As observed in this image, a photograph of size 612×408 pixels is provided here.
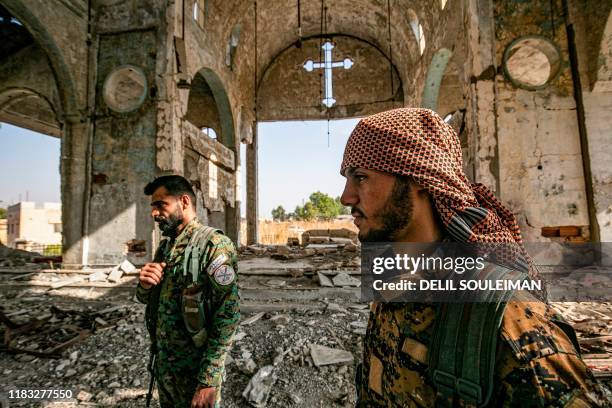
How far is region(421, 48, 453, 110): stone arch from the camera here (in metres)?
8.10

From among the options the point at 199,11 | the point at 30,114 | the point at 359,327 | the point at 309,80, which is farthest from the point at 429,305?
the point at 30,114

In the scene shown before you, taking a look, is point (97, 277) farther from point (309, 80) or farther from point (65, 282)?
point (309, 80)

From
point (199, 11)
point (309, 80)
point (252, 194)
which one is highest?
point (309, 80)

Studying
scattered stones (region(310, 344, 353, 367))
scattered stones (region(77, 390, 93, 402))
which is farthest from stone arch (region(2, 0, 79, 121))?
scattered stones (region(310, 344, 353, 367))

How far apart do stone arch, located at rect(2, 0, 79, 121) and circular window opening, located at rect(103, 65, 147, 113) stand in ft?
2.45

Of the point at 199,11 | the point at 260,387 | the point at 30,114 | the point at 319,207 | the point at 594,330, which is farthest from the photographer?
the point at 319,207

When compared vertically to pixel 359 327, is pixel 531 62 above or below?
above

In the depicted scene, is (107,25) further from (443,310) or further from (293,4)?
(443,310)

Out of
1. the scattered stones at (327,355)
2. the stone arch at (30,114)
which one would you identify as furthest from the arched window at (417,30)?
the stone arch at (30,114)

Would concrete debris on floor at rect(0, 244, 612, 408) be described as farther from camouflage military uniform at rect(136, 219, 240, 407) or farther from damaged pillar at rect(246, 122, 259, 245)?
damaged pillar at rect(246, 122, 259, 245)

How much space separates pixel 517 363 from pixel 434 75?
10.2 meters

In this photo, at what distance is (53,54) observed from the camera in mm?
6484

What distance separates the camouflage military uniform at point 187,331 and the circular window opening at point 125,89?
6360 mm

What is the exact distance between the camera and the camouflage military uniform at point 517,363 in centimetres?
61
